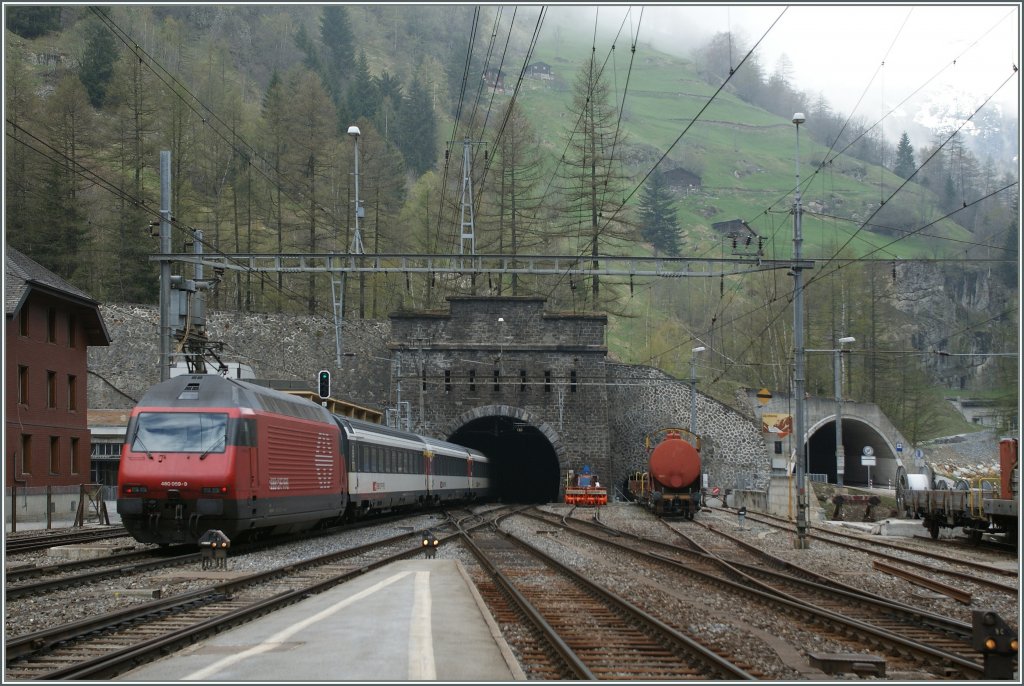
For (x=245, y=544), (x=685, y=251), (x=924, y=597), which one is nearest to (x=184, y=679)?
(x=924, y=597)

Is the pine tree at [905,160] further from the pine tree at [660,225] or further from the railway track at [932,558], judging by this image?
the railway track at [932,558]

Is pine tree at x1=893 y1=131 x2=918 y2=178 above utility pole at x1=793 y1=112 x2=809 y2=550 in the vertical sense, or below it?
above

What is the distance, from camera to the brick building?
35.1m

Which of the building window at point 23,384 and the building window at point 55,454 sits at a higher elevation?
the building window at point 23,384

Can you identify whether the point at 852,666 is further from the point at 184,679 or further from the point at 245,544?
the point at 245,544

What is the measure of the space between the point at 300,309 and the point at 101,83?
121ft

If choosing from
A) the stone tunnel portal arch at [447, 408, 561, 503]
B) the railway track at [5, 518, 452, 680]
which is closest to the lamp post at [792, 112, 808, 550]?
the railway track at [5, 518, 452, 680]

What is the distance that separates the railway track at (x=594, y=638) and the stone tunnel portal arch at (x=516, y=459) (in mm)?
48857

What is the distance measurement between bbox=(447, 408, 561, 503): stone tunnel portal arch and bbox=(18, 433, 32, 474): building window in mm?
30630

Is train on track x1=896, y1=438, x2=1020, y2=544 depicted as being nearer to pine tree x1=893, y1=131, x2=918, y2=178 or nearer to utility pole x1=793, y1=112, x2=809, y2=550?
utility pole x1=793, y1=112, x2=809, y2=550

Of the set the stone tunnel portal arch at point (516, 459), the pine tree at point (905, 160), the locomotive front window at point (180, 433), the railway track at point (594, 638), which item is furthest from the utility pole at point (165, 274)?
the pine tree at point (905, 160)

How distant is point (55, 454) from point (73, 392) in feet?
9.36

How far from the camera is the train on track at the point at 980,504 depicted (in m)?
24.0

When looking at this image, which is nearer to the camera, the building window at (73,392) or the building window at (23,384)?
the building window at (23,384)
